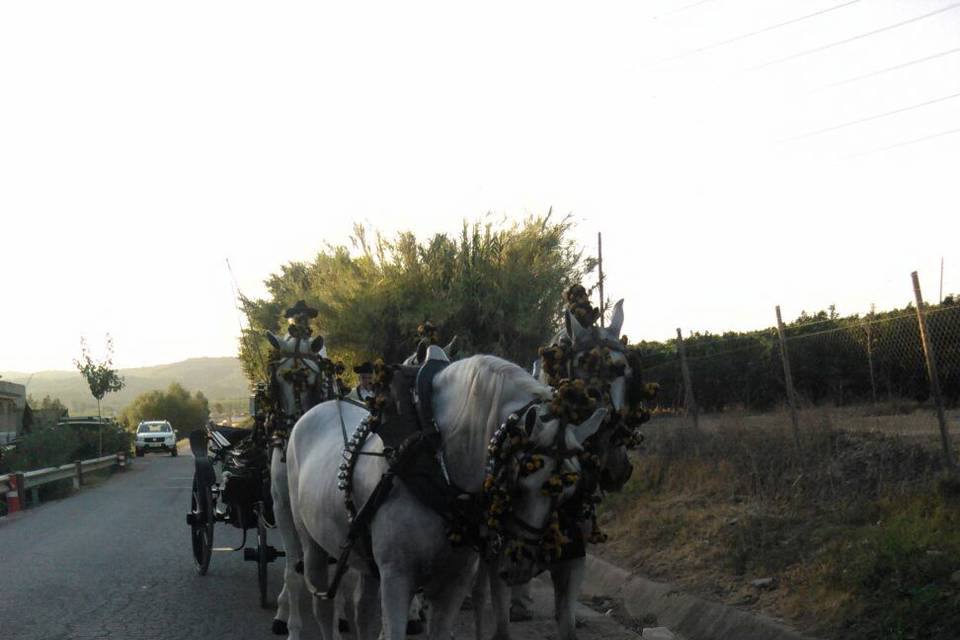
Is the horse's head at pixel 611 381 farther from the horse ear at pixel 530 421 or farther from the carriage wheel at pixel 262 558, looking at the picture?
the carriage wheel at pixel 262 558

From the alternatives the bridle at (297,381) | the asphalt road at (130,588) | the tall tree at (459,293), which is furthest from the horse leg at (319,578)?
the tall tree at (459,293)

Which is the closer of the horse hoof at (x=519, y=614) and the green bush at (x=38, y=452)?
the horse hoof at (x=519, y=614)

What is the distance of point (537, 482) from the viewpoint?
463 centimetres

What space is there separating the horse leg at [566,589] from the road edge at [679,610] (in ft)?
5.53

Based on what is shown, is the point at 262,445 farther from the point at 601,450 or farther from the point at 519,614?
the point at 601,450

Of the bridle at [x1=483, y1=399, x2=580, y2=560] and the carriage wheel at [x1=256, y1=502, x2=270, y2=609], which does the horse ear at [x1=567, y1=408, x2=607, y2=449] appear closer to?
the bridle at [x1=483, y1=399, x2=580, y2=560]

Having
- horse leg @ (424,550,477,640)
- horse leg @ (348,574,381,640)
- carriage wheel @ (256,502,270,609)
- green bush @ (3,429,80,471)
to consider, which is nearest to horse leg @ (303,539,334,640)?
horse leg @ (348,574,381,640)

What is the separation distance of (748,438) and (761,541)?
268 centimetres

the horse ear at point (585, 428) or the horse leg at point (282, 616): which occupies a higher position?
the horse ear at point (585, 428)

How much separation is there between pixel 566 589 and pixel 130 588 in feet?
19.6

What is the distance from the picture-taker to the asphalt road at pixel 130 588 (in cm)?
805

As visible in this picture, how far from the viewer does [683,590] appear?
8109 mm

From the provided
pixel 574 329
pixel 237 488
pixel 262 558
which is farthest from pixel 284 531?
pixel 574 329

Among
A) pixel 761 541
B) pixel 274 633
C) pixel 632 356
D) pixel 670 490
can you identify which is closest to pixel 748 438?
pixel 670 490
